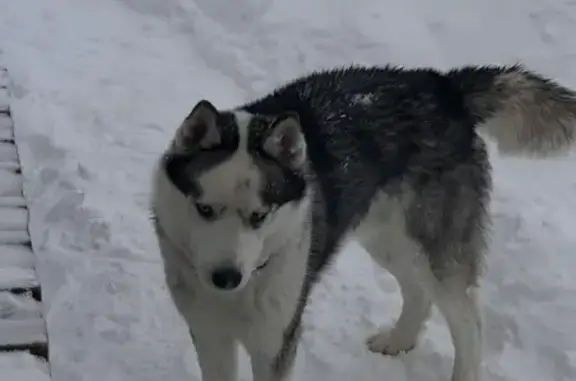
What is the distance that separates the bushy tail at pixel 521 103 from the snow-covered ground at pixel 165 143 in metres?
0.88

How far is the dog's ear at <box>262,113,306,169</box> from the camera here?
277 centimetres

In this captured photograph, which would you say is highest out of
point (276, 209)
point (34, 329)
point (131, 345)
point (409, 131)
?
point (409, 131)

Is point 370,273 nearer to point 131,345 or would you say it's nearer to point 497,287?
point 497,287

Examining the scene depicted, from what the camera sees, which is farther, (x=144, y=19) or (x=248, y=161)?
(x=144, y=19)

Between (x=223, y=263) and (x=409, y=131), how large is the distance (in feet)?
3.35

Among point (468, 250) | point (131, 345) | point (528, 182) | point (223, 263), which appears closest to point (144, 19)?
point (528, 182)

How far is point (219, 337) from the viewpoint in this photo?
312cm

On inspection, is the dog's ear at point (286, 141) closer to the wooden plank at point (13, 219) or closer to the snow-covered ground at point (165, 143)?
the snow-covered ground at point (165, 143)

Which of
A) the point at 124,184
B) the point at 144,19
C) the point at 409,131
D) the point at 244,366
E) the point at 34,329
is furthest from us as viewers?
the point at 144,19

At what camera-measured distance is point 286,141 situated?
2.82m

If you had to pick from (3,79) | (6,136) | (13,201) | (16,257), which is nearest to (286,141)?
(16,257)

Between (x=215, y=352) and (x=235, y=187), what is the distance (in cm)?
74

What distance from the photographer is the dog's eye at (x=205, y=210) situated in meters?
2.67

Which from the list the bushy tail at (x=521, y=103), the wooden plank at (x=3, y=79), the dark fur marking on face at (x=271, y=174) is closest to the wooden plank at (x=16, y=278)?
the dark fur marking on face at (x=271, y=174)
